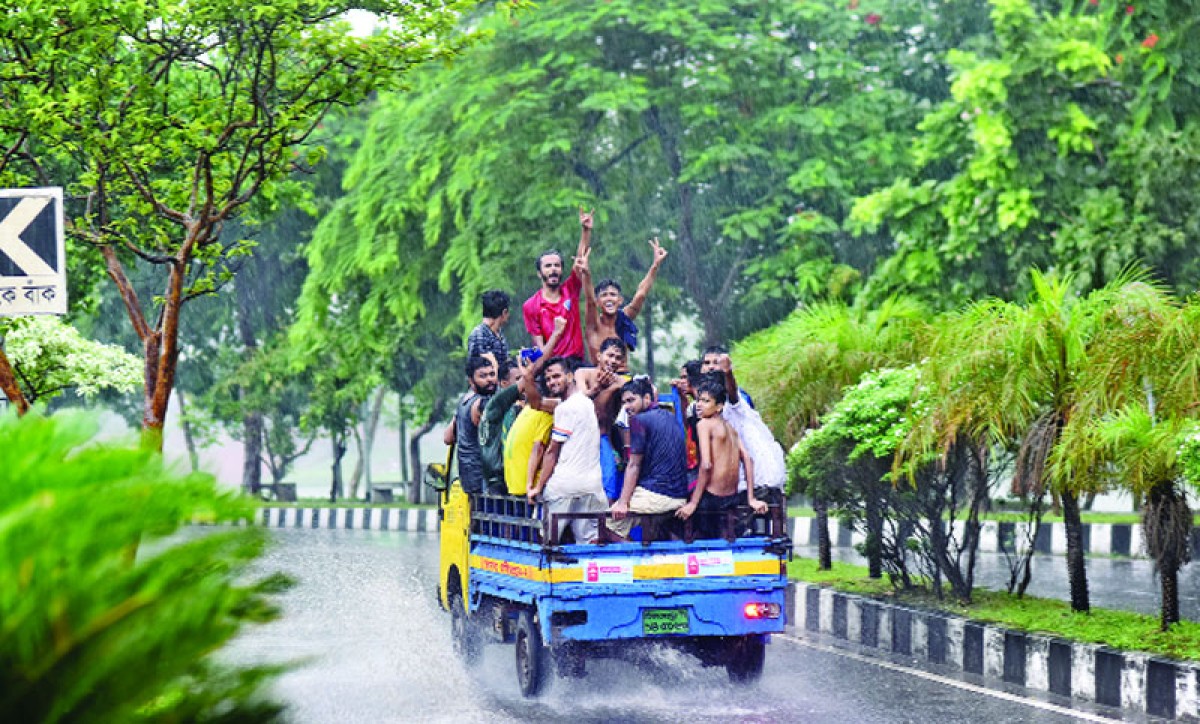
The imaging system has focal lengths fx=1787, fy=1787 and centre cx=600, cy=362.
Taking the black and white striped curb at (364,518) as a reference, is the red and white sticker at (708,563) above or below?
above

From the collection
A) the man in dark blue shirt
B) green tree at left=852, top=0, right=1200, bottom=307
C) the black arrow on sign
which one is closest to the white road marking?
the man in dark blue shirt

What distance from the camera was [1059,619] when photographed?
36.8 feet

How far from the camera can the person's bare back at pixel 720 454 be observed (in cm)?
1019

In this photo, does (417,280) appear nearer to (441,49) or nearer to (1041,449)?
(441,49)

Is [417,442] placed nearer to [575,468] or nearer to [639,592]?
[575,468]

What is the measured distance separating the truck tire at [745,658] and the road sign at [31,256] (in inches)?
167

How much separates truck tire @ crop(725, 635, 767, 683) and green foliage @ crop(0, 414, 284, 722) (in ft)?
27.9

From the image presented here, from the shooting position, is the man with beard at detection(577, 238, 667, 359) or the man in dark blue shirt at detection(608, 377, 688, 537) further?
the man with beard at detection(577, 238, 667, 359)

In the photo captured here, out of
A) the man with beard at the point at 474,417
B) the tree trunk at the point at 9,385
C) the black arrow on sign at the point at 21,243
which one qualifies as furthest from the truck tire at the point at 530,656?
the tree trunk at the point at 9,385

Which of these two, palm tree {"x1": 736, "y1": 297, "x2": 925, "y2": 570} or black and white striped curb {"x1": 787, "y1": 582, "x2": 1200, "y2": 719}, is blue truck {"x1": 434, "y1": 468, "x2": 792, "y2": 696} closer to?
black and white striped curb {"x1": 787, "y1": 582, "x2": 1200, "y2": 719}

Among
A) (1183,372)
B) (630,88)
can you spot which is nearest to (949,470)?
(1183,372)

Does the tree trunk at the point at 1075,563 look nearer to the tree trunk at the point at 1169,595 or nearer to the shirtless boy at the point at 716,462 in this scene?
the tree trunk at the point at 1169,595

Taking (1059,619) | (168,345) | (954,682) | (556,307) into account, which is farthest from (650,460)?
(168,345)

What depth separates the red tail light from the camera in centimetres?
955
